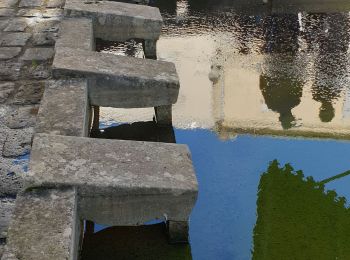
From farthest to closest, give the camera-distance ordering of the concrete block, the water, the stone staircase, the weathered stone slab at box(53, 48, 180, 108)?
the weathered stone slab at box(53, 48, 180, 108) < the water < the concrete block < the stone staircase

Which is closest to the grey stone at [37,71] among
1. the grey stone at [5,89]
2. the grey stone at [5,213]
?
the grey stone at [5,89]

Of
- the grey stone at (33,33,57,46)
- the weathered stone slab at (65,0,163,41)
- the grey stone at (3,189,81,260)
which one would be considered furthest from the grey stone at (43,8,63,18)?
the grey stone at (3,189,81,260)

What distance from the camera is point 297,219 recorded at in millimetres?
3555

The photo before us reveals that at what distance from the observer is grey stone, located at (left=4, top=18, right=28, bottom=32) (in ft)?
19.5

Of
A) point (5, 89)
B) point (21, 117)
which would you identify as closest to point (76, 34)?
point (5, 89)

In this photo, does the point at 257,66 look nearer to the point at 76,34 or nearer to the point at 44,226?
the point at 76,34

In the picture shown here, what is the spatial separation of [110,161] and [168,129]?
5.35ft

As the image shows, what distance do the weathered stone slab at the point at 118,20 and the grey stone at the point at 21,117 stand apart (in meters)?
1.56

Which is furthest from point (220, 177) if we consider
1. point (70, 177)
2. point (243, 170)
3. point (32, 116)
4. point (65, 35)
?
point (65, 35)

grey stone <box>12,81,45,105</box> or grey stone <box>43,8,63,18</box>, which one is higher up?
grey stone <box>43,8,63,18</box>

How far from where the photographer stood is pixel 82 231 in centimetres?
334

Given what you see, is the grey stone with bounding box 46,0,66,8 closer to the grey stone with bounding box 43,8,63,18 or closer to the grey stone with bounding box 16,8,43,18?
the grey stone with bounding box 43,8,63,18

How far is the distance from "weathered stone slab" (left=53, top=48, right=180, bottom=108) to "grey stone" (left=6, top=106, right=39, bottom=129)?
55 centimetres

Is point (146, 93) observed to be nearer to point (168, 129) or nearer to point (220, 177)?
point (168, 129)
